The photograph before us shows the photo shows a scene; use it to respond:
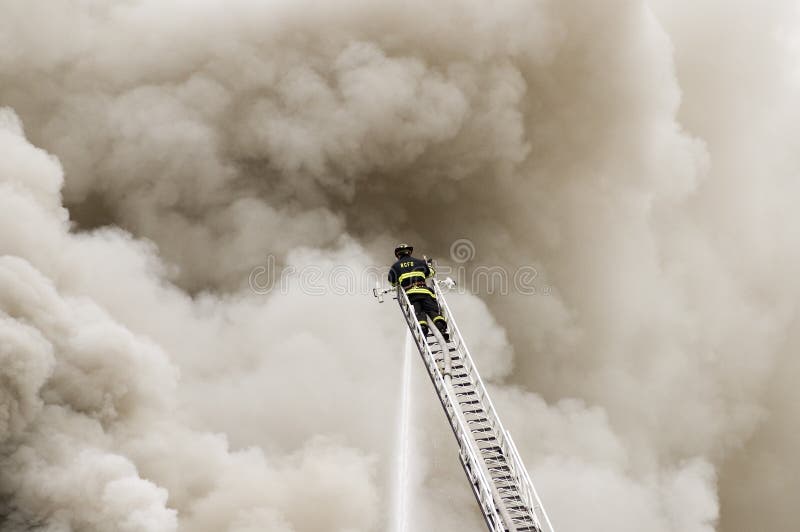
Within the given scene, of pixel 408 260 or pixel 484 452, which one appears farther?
pixel 408 260

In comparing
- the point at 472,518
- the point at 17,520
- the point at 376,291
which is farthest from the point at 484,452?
the point at 17,520

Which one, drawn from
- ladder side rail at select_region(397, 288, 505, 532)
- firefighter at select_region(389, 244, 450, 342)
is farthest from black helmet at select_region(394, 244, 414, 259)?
ladder side rail at select_region(397, 288, 505, 532)

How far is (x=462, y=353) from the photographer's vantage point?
13.6 metres

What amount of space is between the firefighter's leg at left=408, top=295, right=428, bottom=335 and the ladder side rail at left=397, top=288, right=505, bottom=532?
65mm

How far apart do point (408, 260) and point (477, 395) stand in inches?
97.7

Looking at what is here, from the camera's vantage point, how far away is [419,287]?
13773 millimetres

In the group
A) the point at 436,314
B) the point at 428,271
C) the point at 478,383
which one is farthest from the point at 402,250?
the point at 478,383

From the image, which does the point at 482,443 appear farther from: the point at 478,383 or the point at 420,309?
the point at 420,309

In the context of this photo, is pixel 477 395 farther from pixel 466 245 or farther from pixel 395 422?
pixel 466 245

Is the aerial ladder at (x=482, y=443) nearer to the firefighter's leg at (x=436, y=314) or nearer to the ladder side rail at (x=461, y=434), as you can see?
the ladder side rail at (x=461, y=434)

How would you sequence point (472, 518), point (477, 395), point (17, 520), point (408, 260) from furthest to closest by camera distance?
point (472, 518)
point (17, 520)
point (408, 260)
point (477, 395)

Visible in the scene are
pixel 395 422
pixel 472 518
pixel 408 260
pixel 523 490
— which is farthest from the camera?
pixel 395 422

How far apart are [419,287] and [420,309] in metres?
0.35

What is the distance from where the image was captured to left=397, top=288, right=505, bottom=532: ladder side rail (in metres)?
11.7
